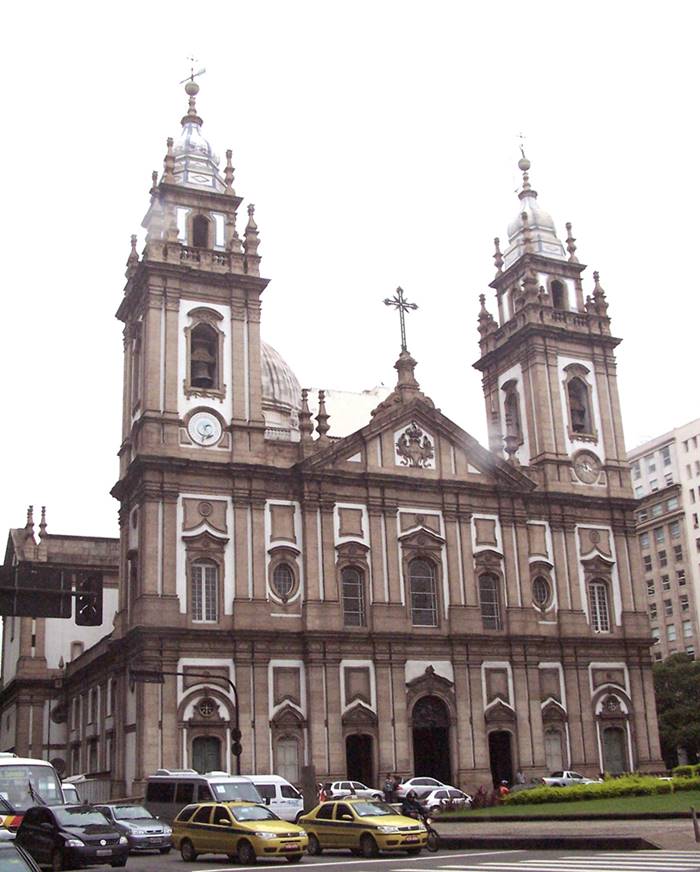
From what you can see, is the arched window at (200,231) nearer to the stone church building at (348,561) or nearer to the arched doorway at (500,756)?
the stone church building at (348,561)

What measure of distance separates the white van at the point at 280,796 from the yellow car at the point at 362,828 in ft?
23.2

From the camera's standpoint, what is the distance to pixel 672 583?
285 ft

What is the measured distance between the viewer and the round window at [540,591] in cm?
4784

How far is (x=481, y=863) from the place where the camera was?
2039 centimetres

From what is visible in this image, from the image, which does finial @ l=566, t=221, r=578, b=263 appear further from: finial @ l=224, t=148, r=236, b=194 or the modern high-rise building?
the modern high-rise building

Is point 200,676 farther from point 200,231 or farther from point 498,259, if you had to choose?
point 498,259

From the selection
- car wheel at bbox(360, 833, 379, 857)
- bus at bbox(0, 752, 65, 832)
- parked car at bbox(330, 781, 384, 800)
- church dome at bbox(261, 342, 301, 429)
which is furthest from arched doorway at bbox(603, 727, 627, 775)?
bus at bbox(0, 752, 65, 832)

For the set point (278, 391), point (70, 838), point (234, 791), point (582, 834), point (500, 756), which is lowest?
point (582, 834)

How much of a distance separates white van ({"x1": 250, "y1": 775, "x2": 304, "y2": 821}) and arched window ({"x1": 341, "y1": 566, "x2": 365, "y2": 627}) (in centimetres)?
1009

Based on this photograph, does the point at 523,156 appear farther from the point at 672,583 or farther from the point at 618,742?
the point at 672,583

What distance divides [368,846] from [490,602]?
23848 millimetres

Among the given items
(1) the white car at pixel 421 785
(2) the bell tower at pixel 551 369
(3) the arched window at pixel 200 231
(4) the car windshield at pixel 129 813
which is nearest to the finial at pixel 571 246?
(2) the bell tower at pixel 551 369

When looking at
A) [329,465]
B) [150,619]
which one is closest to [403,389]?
[329,465]

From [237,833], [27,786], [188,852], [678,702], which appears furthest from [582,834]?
[678,702]
